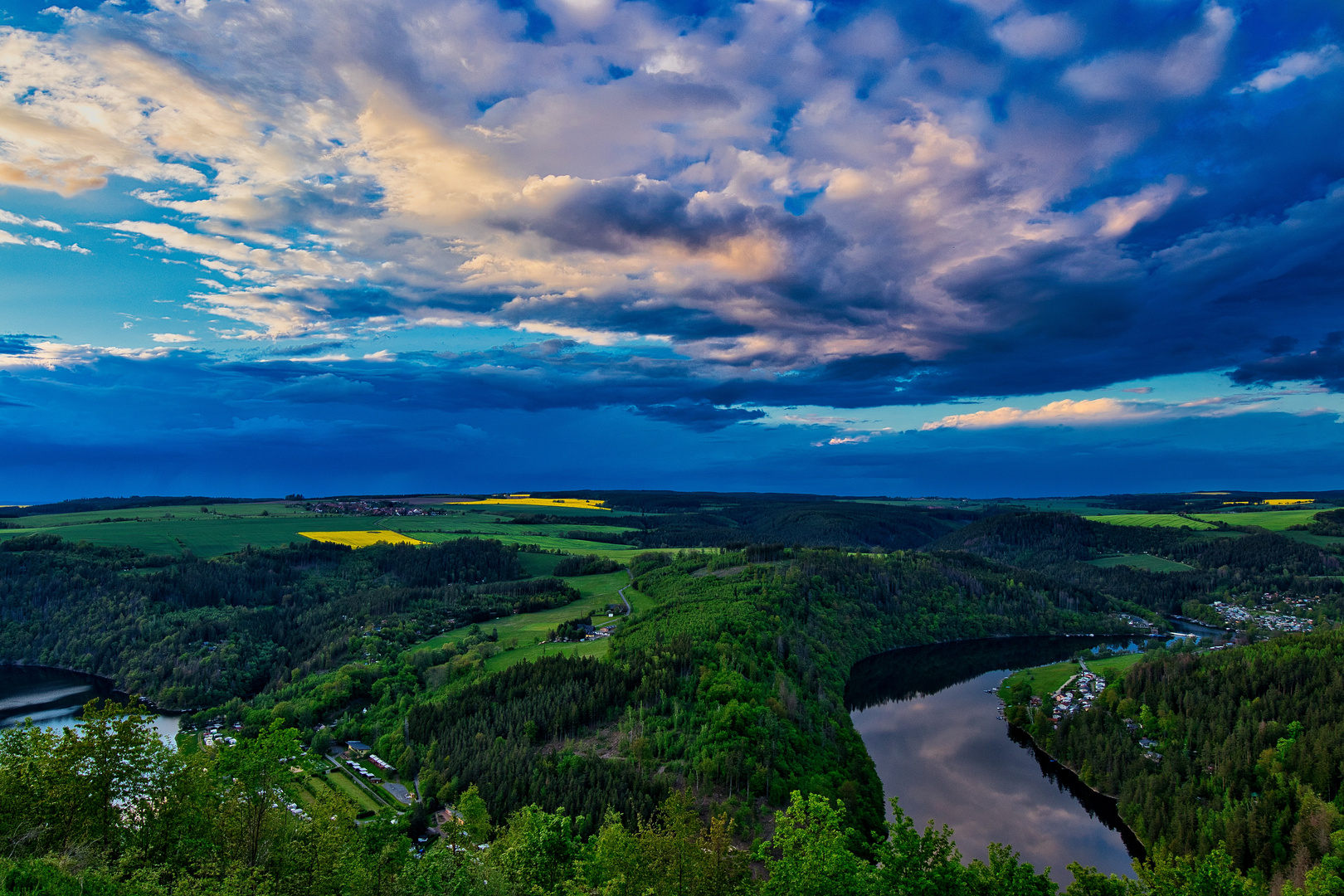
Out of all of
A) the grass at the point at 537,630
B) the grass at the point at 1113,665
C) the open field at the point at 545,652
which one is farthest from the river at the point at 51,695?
the grass at the point at 1113,665

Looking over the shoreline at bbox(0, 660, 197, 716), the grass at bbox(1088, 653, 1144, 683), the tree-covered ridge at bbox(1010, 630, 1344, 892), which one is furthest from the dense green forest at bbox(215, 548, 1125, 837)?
the grass at bbox(1088, 653, 1144, 683)

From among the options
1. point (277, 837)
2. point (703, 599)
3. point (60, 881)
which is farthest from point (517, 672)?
point (60, 881)

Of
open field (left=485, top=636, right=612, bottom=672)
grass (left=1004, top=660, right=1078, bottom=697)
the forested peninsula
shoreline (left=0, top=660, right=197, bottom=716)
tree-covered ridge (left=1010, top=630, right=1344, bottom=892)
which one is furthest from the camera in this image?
shoreline (left=0, top=660, right=197, bottom=716)

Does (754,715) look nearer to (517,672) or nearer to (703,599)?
(517,672)

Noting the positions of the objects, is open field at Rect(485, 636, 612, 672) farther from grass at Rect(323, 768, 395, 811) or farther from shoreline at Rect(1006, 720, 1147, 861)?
shoreline at Rect(1006, 720, 1147, 861)

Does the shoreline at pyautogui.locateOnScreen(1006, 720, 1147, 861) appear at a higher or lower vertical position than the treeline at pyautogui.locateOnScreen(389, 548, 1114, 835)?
lower

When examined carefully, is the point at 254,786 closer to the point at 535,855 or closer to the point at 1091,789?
the point at 535,855
